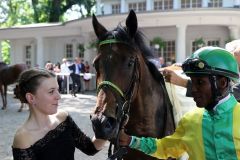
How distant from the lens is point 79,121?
36.7 feet

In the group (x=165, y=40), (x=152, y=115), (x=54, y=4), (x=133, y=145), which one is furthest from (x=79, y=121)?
(x=54, y=4)

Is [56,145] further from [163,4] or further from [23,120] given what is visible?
[163,4]

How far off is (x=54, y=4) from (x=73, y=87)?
17681mm

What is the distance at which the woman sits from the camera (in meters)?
2.36

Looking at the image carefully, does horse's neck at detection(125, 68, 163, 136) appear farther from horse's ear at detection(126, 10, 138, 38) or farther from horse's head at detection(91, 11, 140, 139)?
horse's ear at detection(126, 10, 138, 38)

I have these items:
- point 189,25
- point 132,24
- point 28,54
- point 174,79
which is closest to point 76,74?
point 189,25

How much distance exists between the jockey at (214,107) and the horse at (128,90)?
21.5 inches

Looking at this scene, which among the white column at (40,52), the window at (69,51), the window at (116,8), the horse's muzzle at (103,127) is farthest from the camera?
the window at (116,8)

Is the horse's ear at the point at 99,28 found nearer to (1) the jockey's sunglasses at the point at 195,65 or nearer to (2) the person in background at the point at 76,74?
(1) the jockey's sunglasses at the point at 195,65

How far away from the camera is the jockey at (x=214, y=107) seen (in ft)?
6.95

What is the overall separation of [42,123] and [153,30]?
20139mm

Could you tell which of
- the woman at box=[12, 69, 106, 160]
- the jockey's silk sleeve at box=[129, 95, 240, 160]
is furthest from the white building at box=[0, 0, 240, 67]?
the jockey's silk sleeve at box=[129, 95, 240, 160]

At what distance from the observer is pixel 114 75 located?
2680 mm

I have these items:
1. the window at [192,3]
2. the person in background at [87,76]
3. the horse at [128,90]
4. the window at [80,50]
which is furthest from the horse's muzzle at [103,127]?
the window at [192,3]
